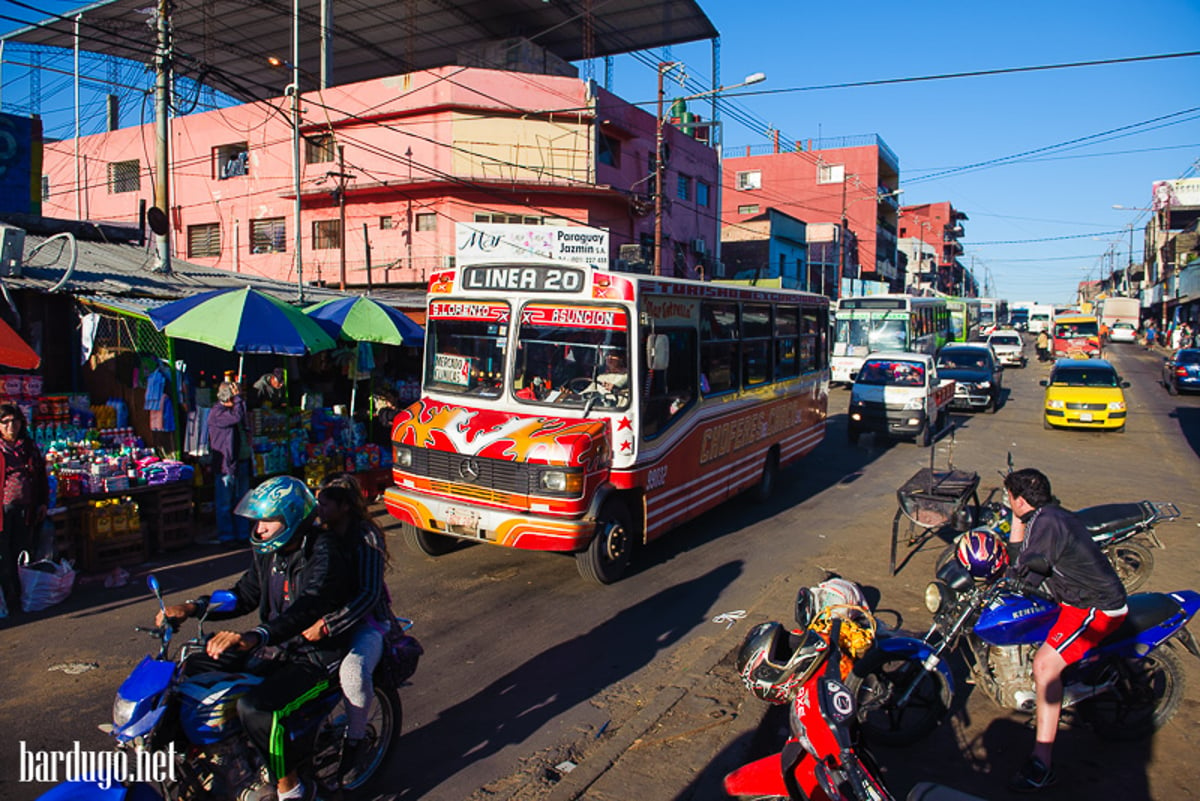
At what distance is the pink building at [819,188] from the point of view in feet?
181

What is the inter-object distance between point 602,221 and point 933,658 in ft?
80.8

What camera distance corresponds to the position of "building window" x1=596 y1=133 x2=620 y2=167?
92.7ft

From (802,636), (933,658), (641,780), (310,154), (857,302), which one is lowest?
(641,780)

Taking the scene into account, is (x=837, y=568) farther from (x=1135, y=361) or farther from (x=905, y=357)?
(x=1135, y=361)

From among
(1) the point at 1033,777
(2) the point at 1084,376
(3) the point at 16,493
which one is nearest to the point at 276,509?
(1) the point at 1033,777

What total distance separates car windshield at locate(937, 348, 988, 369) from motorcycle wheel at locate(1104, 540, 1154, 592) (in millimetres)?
16400

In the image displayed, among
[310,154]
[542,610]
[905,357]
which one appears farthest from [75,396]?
[310,154]

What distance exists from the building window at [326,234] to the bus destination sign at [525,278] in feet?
72.2

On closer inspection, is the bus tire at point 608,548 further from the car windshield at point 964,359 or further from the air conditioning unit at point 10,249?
the car windshield at point 964,359

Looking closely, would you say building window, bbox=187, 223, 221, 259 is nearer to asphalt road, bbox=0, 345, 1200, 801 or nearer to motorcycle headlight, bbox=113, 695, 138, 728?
asphalt road, bbox=0, 345, 1200, 801

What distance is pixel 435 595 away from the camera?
23.9 feet

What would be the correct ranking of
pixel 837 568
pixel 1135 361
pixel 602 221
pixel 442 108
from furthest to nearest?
pixel 1135 361 → pixel 602 221 → pixel 442 108 → pixel 837 568

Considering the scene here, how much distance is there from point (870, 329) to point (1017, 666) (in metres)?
22.4

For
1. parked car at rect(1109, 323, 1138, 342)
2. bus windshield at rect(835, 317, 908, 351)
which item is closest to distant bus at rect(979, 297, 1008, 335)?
parked car at rect(1109, 323, 1138, 342)
